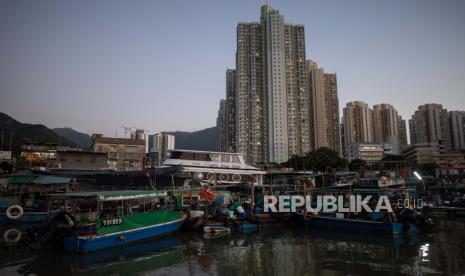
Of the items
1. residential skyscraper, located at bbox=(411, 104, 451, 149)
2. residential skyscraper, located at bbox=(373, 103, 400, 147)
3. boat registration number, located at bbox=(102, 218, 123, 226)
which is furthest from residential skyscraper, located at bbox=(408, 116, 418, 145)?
boat registration number, located at bbox=(102, 218, 123, 226)

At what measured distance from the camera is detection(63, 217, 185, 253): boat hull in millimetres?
15672

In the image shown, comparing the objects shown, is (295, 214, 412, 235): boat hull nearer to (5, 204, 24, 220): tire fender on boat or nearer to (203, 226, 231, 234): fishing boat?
(203, 226, 231, 234): fishing boat

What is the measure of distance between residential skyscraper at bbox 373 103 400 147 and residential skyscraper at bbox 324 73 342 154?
38.2m

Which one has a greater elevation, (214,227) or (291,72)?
(291,72)

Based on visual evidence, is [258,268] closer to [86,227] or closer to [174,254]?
[174,254]

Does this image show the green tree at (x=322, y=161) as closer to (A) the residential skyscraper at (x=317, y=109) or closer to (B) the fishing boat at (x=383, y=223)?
(A) the residential skyscraper at (x=317, y=109)

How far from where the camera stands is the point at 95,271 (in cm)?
1314

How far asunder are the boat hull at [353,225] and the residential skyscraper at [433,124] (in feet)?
393

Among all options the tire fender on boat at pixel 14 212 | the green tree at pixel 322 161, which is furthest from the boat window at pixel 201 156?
the green tree at pixel 322 161

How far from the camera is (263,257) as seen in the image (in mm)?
15641

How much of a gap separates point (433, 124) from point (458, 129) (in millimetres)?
9044

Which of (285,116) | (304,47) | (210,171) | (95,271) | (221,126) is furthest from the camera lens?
(221,126)

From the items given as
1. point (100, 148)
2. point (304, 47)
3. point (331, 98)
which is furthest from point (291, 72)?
point (100, 148)

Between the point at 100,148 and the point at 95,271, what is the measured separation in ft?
236
